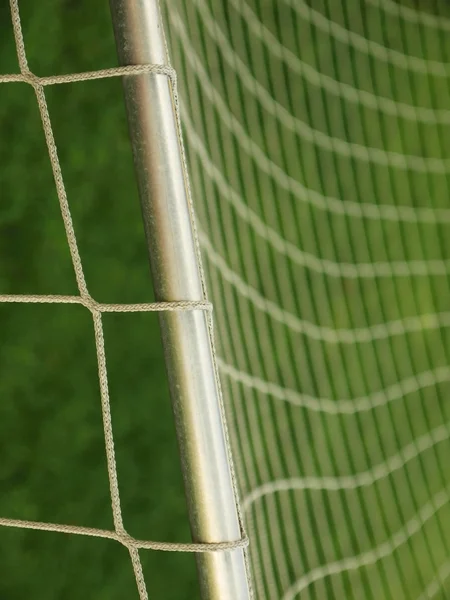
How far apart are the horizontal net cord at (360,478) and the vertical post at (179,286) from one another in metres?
0.11

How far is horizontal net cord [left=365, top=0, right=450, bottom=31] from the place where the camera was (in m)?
1.52

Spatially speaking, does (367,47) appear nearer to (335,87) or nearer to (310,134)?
(335,87)

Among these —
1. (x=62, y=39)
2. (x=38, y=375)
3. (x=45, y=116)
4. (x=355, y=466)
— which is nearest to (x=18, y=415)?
(x=38, y=375)

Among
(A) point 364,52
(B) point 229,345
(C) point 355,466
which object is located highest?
(A) point 364,52

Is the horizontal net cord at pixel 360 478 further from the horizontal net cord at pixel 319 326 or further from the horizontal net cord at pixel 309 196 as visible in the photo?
the horizontal net cord at pixel 309 196

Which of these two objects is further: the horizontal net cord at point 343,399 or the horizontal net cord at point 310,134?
the horizontal net cord at point 310,134

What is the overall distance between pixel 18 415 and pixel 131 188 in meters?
0.45

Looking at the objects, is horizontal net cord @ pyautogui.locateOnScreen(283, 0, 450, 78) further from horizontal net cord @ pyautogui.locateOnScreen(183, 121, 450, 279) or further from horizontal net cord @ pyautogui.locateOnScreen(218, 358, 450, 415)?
horizontal net cord @ pyautogui.locateOnScreen(218, 358, 450, 415)

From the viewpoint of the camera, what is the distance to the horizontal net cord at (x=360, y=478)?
81cm

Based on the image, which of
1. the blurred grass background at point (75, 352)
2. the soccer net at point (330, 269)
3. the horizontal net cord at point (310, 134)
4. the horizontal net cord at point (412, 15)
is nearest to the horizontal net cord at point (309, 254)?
the soccer net at point (330, 269)

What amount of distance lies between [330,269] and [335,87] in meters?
0.34

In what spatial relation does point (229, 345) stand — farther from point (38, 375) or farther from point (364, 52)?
point (364, 52)

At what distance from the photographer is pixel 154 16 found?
0.57 m

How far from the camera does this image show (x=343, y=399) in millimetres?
1379
